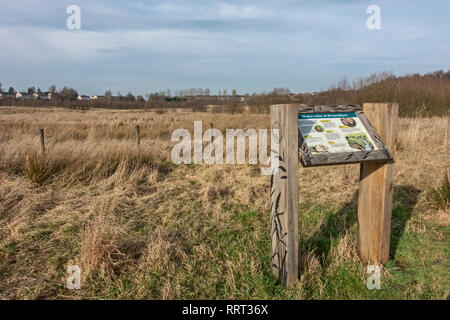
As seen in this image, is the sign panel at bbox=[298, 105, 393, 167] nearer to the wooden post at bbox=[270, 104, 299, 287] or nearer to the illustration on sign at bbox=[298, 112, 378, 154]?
the illustration on sign at bbox=[298, 112, 378, 154]

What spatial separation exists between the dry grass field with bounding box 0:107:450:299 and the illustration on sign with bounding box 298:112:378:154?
1064 mm

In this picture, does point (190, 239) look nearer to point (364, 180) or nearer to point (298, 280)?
point (298, 280)

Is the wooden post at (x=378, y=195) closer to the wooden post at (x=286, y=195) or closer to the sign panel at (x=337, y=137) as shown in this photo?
the sign panel at (x=337, y=137)

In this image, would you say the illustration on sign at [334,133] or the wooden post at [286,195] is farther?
the illustration on sign at [334,133]

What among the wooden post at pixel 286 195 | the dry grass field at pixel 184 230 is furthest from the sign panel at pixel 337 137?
the dry grass field at pixel 184 230

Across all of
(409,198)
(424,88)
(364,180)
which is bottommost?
(409,198)

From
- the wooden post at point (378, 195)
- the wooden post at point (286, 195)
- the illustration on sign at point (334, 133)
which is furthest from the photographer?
the wooden post at point (378, 195)

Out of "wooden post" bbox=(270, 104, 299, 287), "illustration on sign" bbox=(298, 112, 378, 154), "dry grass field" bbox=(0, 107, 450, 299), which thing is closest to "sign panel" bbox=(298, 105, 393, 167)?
"illustration on sign" bbox=(298, 112, 378, 154)

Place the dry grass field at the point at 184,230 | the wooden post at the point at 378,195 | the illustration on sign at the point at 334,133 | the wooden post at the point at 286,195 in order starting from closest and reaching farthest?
the wooden post at the point at 286,195 → the illustration on sign at the point at 334,133 → the dry grass field at the point at 184,230 → the wooden post at the point at 378,195

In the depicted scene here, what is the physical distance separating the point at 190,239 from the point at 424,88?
17.9 metres

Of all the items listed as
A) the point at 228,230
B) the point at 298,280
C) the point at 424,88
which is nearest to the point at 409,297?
the point at 298,280

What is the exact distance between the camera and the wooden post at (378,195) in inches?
111

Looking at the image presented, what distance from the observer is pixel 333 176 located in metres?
6.08

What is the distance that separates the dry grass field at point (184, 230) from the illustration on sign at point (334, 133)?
1064 millimetres
